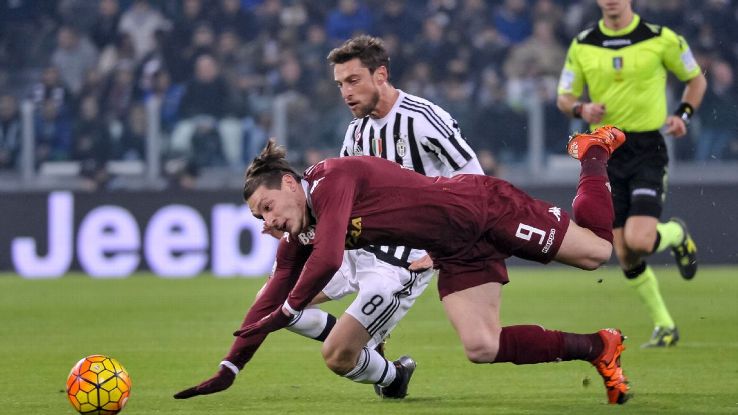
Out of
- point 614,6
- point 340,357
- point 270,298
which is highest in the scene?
Answer: point 614,6

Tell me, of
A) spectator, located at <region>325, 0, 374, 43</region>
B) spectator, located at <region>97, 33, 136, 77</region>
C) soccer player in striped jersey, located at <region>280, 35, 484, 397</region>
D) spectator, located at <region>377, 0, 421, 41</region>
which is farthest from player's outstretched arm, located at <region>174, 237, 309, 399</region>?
spectator, located at <region>97, 33, 136, 77</region>

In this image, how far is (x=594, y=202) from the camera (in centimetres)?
652

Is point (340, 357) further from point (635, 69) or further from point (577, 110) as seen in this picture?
point (635, 69)

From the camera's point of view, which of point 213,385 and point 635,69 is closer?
point 213,385

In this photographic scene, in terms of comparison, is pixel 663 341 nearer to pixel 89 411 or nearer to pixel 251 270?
pixel 89 411

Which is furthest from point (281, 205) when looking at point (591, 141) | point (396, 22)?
point (396, 22)

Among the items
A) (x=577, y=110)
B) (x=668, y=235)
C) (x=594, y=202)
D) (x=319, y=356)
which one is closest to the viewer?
(x=594, y=202)

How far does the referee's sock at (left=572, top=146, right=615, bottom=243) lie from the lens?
6.49 m

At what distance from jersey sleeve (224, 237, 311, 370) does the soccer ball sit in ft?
1.86

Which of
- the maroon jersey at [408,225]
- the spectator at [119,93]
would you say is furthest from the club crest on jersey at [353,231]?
the spectator at [119,93]

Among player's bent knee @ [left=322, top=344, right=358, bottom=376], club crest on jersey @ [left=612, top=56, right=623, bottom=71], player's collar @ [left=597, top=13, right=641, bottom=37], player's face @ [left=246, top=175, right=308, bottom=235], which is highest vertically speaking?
player's collar @ [left=597, top=13, right=641, bottom=37]

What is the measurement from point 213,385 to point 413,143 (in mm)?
1655

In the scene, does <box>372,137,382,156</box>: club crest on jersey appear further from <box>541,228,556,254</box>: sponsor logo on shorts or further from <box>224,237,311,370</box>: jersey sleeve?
<box>541,228,556,254</box>: sponsor logo on shorts

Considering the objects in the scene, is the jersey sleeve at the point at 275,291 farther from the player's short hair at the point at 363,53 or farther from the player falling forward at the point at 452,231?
the player's short hair at the point at 363,53
